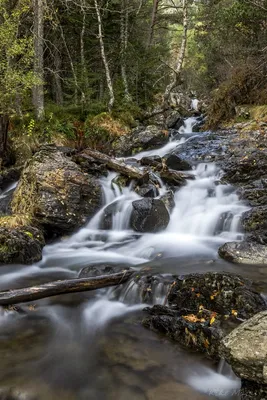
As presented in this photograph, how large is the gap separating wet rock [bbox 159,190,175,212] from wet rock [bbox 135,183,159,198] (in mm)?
248

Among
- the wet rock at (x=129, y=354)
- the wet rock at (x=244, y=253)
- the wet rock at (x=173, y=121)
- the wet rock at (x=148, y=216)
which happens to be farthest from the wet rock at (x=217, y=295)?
the wet rock at (x=173, y=121)

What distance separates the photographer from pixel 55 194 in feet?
24.8

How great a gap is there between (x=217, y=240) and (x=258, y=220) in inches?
39.6

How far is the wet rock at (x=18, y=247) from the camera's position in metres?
6.04

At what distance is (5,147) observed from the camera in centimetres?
1086

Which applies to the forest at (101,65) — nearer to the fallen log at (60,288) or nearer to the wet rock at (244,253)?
the fallen log at (60,288)

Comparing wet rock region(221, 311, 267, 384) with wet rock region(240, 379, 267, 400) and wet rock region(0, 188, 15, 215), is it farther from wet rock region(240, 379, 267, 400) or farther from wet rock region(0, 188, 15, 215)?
wet rock region(0, 188, 15, 215)

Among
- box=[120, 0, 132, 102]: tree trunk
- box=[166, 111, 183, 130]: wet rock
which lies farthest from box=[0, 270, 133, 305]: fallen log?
box=[120, 0, 132, 102]: tree trunk

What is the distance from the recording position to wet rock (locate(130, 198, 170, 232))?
777cm

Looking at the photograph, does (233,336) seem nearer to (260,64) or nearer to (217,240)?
(217,240)

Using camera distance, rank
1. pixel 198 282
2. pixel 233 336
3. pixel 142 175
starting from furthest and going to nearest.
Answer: pixel 142 175 → pixel 198 282 → pixel 233 336

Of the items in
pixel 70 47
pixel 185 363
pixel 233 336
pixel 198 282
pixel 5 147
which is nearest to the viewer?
pixel 233 336

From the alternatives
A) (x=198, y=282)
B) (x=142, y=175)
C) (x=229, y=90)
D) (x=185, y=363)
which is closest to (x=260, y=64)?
(x=229, y=90)

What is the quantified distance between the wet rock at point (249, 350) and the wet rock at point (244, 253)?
9.79ft
